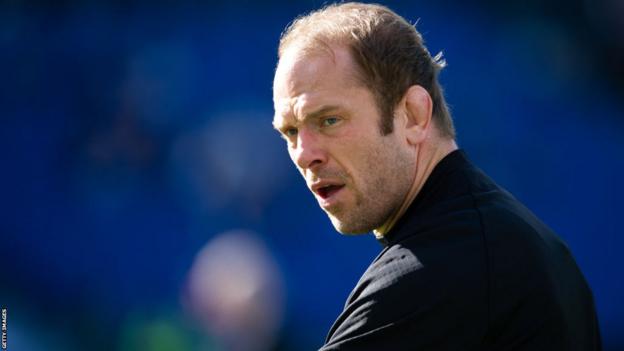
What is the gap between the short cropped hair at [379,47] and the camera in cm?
217

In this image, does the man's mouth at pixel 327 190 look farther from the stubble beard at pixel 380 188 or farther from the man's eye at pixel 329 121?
the man's eye at pixel 329 121

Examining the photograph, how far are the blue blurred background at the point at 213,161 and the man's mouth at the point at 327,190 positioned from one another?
103 inches

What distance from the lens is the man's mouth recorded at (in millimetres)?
2201

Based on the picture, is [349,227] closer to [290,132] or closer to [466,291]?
[290,132]

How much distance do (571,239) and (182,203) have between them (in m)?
2.17

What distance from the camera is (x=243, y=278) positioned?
4961 mm

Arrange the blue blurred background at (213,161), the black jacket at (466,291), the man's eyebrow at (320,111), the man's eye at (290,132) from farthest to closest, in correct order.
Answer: the blue blurred background at (213,161), the man's eye at (290,132), the man's eyebrow at (320,111), the black jacket at (466,291)

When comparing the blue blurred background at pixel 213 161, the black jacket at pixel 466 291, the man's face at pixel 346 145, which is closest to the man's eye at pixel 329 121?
the man's face at pixel 346 145

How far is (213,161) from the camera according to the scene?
5.02m

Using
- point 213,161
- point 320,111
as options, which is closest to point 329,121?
point 320,111

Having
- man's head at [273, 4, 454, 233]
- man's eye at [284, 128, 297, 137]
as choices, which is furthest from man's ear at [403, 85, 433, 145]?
man's eye at [284, 128, 297, 137]

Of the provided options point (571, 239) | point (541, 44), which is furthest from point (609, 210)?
point (541, 44)

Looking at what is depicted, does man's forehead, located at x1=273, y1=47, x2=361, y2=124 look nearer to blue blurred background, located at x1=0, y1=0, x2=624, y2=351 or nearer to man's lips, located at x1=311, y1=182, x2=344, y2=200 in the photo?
man's lips, located at x1=311, y1=182, x2=344, y2=200

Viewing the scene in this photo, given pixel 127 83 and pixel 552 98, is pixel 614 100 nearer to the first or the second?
pixel 552 98
